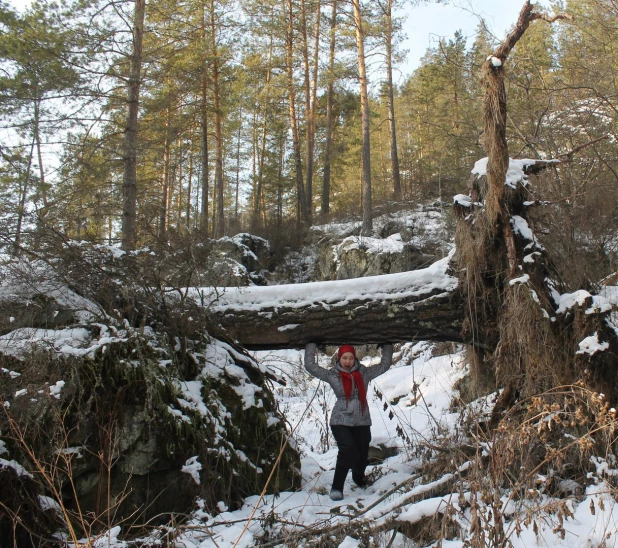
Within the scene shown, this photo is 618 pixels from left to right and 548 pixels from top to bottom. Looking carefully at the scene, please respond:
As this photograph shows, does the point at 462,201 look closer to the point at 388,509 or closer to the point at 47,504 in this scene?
the point at 388,509

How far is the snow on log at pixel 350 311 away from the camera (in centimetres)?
475

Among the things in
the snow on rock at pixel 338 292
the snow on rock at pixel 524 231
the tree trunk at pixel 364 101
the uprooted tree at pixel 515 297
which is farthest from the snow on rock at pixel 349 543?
the tree trunk at pixel 364 101

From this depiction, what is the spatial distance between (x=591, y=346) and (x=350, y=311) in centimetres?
213

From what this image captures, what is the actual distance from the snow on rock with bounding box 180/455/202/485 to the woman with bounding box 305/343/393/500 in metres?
1.30

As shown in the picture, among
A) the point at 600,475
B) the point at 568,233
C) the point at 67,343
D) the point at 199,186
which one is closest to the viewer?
the point at 600,475

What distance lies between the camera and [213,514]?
379 centimetres

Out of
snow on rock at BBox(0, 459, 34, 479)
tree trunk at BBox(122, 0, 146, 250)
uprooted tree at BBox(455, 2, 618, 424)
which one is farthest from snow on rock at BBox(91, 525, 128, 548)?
tree trunk at BBox(122, 0, 146, 250)

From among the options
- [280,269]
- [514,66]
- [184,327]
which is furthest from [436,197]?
[184,327]

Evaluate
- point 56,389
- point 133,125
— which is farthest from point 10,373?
point 133,125

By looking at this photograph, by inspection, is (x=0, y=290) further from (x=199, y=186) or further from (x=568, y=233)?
(x=199, y=186)

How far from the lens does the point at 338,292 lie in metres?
4.89

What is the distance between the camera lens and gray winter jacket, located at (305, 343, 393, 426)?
15.0 ft

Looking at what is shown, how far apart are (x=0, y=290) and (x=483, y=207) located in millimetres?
4651

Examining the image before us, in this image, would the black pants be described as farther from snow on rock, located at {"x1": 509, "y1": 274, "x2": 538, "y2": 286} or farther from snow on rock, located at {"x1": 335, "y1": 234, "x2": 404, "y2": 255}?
snow on rock, located at {"x1": 335, "y1": 234, "x2": 404, "y2": 255}
